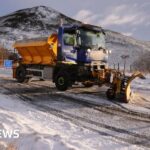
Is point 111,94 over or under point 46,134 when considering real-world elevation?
over

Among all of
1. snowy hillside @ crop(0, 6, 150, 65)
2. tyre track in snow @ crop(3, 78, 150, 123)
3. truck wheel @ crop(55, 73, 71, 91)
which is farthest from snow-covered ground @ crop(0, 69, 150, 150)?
snowy hillside @ crop(0, 6, 150, 65)

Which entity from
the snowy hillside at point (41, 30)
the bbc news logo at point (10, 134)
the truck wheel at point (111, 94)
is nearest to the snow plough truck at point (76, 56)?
the truck wheel at point (111, 94)

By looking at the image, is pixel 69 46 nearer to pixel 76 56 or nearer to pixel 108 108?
pixel 76 56

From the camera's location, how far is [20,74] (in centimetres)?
1927

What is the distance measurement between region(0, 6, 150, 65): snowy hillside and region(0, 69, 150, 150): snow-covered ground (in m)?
66.5

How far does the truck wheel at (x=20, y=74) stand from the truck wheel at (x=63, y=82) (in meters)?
3.27

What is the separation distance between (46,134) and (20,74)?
11.3m

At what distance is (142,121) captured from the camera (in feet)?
34.1

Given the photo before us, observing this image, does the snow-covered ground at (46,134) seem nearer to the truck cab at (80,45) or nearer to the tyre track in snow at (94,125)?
the tyre track in snow at (94,125)

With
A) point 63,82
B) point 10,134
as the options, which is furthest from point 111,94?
point 10,134

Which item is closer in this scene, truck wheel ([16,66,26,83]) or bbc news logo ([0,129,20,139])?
bbc news logo ([0,129,20,139])

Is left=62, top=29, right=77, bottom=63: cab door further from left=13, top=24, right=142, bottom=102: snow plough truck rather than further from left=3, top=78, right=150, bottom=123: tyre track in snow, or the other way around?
left=3, top=78, right=150, bottom=123: tyre track in snow

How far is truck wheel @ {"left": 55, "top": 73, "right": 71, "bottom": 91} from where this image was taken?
1575 centimetres

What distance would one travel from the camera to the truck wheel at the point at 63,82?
51.7ft
